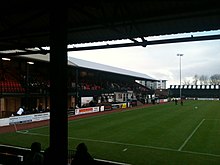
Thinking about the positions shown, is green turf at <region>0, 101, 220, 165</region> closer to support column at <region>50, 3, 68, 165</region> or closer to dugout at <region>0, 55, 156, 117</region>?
support column at <region>50, 3, 68, 165</region>

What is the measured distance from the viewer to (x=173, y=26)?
9.20 metres

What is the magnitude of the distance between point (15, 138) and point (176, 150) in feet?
37.2

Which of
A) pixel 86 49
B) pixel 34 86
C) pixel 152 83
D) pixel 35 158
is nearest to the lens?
pixel 35 158

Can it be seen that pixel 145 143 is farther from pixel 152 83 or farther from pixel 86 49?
pixel 152 83

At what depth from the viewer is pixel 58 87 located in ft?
23.8

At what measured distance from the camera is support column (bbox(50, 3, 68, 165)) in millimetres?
7152

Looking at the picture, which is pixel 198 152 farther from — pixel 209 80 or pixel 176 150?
pixel 209 80

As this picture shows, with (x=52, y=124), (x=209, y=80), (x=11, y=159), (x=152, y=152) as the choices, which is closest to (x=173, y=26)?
(x=52, y=124)

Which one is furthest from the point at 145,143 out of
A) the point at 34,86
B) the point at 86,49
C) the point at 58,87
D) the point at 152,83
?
the point at 152,83

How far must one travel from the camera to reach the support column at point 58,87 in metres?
7.15

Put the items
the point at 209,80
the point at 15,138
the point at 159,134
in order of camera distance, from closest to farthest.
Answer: the point at 15,138 → the point at 159,134 → the point at 209,80

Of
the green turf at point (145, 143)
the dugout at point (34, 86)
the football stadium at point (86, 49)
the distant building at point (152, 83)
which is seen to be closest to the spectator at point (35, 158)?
the football stadium at point (86, 49)

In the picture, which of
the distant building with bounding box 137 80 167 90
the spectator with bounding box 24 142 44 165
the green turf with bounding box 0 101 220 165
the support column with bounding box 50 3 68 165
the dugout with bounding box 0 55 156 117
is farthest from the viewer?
the distant building with bounding box 137 80 167 90

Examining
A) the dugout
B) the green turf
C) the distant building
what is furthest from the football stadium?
the distant building
